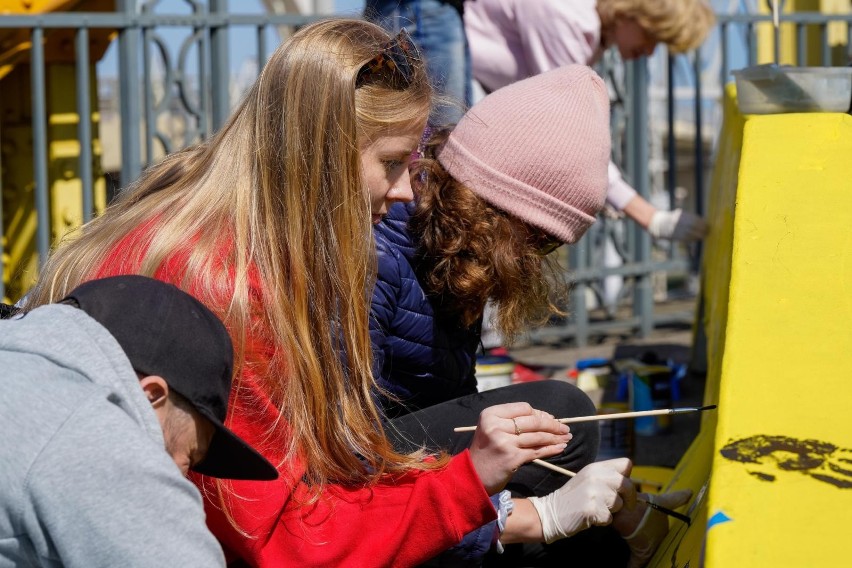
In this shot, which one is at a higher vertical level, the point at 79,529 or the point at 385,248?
the point at 385,248

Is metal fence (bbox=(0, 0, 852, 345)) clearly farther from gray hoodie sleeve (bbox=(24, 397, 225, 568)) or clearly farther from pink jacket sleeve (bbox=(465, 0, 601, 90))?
gray hoodie sleeve (bbox=(24, 397, 225, 568))

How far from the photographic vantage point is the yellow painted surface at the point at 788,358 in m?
1.45

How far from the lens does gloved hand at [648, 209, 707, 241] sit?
3990 millimetres

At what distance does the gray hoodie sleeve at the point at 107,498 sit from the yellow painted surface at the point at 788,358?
0.66 m

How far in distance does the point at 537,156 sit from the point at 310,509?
83 centimetres

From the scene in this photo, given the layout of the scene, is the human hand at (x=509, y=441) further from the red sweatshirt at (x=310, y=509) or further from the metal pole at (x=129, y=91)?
the metal pole at (x=129, y=91)

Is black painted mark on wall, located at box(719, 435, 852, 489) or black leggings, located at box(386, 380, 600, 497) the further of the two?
black leggings, located at box(386, 380, 600, 497)

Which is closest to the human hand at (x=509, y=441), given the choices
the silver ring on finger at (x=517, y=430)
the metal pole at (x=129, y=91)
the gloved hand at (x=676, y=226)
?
the silver ring on finger at (x=517, y=430)

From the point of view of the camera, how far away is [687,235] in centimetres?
404

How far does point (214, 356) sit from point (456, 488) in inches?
25.7

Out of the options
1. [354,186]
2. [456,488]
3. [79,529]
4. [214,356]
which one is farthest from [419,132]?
[79,529]

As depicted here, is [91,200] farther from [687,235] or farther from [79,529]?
[79,529]

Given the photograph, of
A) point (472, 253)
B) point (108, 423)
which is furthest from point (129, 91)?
point (108, 423)

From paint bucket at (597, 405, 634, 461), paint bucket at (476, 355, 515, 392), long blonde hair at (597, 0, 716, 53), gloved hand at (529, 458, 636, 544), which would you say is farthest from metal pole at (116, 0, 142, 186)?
gloved hand at (529, 458, 636, 544)
